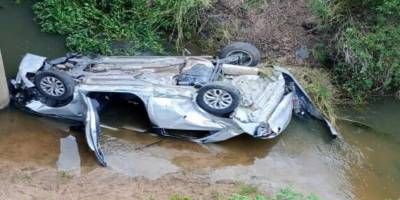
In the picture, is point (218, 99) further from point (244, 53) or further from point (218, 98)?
point (244, 53)

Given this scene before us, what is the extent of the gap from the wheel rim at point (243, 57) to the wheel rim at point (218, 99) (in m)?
1.60

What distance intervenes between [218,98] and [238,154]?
0.97 meters

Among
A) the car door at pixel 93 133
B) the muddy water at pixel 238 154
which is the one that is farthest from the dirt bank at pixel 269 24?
the car door at pixel 93 133

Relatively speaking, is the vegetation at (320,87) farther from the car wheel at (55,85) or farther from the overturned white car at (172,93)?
the car wheel at (55,85)

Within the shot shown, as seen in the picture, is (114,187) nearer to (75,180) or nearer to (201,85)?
(75,180)

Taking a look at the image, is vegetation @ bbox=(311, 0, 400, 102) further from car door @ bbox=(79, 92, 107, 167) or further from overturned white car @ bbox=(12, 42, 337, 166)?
car door @ bbox=(79, 92, 107, 167)

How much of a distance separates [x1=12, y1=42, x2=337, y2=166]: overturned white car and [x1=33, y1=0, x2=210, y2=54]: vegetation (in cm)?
178

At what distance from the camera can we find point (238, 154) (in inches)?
340

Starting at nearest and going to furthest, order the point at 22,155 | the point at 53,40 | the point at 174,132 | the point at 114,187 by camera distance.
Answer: the point at 114,187
the point at 22,155
the point at 174,132
the point at 53,40

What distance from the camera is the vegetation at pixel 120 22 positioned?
1121 centimetres

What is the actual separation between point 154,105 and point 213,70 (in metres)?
1.21

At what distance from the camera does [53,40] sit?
11.3 metres

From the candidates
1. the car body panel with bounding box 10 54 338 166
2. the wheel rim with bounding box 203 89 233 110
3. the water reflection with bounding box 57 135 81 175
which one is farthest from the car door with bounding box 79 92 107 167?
the wheel rim with bounding box 203 89 233 110

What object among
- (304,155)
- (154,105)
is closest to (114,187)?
(154,105)
